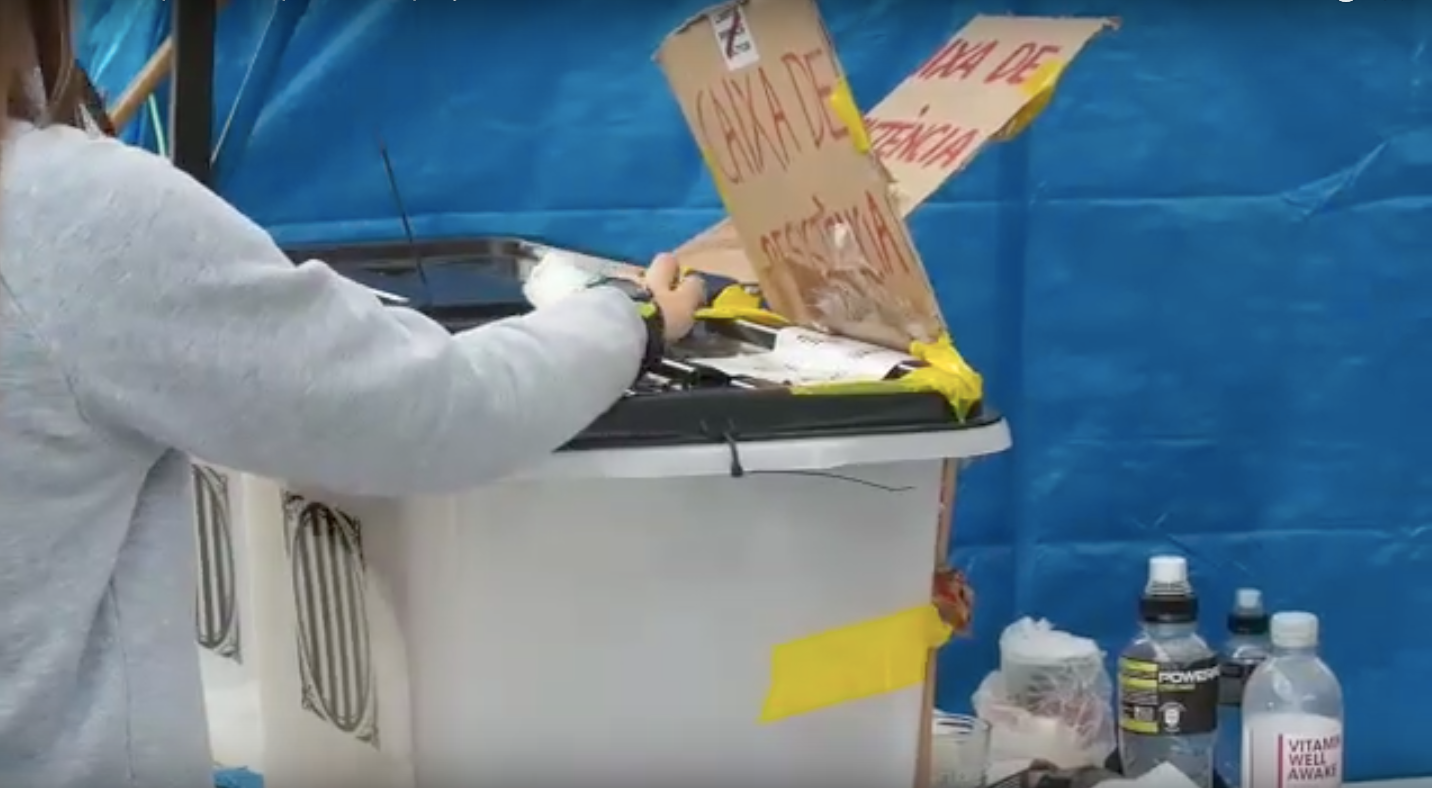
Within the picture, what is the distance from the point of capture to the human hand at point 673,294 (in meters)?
1.10

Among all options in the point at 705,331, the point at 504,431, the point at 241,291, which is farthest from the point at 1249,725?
the point at 241,291

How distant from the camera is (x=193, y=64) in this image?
149cm

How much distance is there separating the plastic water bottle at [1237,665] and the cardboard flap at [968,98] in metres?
0.57

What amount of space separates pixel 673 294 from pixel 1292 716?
0.64 meters

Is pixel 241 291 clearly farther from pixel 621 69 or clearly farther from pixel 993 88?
pixel 621 69

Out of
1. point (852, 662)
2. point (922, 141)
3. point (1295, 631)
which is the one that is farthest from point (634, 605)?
point (1295, 631)

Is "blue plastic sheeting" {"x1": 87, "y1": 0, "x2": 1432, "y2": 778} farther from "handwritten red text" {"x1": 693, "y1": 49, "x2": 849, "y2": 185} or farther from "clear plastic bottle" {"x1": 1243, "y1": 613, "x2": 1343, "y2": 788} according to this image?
"handwritten red text" {"x1": 693, "y1": 49, "x2": 849, "y2": 185}

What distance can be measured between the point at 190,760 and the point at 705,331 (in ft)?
1.52

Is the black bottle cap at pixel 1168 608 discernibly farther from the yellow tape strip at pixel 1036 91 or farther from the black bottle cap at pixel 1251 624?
the yellow tape strip at pixel 1036 91

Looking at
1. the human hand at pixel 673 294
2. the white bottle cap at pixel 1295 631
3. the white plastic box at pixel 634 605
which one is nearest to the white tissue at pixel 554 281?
the human hand at pixel 673 294

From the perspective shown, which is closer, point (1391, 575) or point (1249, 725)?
point (1249, 725)

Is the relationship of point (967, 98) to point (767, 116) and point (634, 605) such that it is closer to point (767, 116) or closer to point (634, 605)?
point (767, 116)

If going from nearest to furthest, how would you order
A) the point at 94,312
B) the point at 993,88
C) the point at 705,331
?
1. the point at 94,312
2. the point at 993,88
3. the point at 705,331

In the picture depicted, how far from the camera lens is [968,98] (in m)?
1.20
